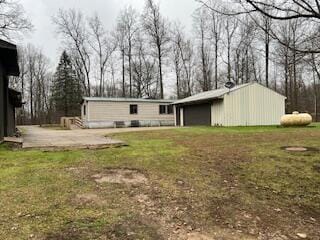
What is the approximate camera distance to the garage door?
2695cm

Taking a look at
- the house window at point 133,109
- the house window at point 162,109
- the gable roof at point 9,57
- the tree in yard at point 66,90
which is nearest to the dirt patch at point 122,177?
the gable roof at point 9,57

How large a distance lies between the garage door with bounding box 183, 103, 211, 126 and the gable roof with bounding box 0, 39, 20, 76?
1464 cm

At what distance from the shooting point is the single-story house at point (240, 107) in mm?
25266

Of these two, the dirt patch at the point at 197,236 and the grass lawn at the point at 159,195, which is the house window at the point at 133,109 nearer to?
the grass lawn at the point at 159,195

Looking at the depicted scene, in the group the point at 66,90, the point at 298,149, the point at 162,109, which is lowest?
the point at 298,149

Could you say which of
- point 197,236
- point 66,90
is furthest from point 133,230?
point 66,90

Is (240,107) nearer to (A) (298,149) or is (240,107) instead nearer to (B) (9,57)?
(A) (298,149)

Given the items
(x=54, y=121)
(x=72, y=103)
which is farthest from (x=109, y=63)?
(x=54, y=121)

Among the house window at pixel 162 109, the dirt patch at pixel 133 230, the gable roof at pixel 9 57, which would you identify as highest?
the gable roof at pixel 9 57

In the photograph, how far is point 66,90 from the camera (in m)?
46.9

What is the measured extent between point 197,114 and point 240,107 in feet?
Result: 13.0

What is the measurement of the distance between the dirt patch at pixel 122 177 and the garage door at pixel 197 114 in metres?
19.2

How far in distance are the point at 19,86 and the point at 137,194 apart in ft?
169

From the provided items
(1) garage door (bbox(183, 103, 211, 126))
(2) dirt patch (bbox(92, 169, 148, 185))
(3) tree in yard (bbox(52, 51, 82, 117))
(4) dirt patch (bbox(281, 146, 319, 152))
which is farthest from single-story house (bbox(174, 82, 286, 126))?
(3) tree in yard (bbox(52, 51, 82, 117))
